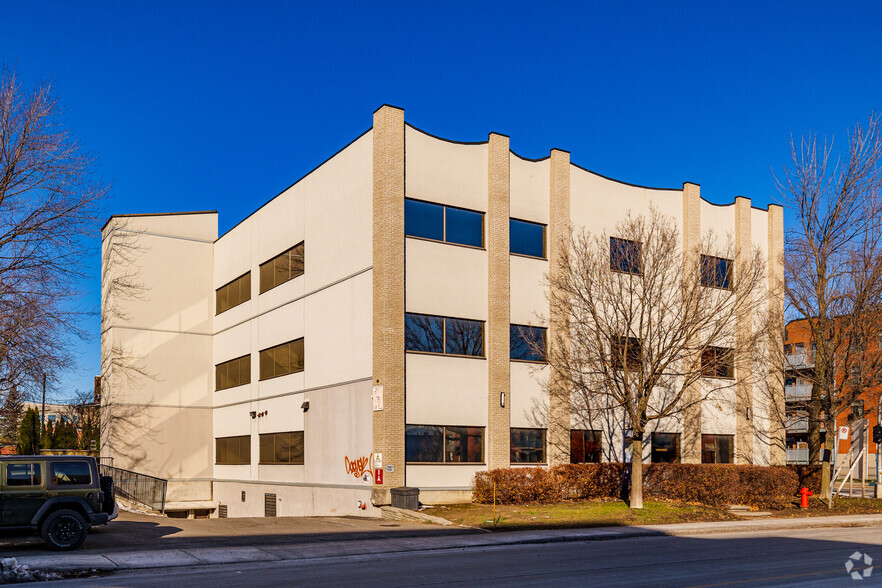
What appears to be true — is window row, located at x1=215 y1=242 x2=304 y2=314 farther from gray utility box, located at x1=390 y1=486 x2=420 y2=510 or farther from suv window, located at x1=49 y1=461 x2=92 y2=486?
suv window, located at x1=49 y1=461 x2=92 y2=486

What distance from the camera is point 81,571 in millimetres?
14078

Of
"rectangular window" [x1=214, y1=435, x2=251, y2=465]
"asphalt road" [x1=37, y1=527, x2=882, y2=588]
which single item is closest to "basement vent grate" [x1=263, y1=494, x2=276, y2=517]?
"rectangular window" [x1=214, y1=435, x2=251, y2=465]

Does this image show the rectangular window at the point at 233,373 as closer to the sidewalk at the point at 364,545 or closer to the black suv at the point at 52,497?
the sidewalk at the point at 364,545

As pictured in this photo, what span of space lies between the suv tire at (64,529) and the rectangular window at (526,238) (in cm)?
1890

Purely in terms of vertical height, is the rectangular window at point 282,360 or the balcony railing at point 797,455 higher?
the rectangular window at point 282,360

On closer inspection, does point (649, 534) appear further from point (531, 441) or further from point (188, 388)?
point (188, 388)

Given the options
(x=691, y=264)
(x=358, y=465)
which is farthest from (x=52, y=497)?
(x=691, y=264)

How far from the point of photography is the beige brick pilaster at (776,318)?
3669cm

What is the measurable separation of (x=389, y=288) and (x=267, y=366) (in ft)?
38.6

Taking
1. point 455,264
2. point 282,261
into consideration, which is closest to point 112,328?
point 282,261

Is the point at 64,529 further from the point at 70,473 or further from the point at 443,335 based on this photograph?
the point at 443,335

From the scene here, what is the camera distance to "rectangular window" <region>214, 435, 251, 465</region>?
128 ft

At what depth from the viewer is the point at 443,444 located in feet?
94.5

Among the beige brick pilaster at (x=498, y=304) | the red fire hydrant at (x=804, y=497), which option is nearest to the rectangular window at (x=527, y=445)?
the beige brick pilaster at (x=498, y=304)
